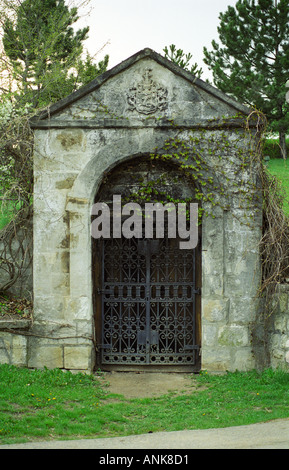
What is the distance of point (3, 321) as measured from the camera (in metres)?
8.06

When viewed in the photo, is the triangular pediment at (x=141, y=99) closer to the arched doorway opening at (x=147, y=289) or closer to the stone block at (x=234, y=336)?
the arched doorway opening at (x=147, y=289)

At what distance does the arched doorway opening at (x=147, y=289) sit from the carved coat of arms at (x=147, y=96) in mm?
847

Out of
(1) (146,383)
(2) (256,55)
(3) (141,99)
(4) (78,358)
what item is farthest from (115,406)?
(2) (256,55)

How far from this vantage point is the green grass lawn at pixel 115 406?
19.6ft

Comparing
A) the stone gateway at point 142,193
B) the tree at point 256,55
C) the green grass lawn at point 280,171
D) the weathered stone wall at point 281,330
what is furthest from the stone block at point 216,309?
the tree at point 256,55

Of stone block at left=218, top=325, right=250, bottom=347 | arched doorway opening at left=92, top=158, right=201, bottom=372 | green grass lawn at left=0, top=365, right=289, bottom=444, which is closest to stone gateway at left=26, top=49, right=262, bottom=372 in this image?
stone block at left=218, top=325, right=250, bottom=347

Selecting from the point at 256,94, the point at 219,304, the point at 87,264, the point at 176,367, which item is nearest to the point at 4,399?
the point at 87,264

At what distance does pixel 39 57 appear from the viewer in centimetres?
1512

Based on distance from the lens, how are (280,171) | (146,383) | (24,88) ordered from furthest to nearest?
1. (280,171)
2. (24,88)
3. (146,383)

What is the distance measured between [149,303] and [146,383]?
1286 mm

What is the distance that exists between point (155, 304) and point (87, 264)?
1407 millimetres

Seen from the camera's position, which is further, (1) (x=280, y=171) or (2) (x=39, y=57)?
(1) (x=280, y=171)

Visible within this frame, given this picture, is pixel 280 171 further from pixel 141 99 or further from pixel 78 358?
pixel 78 358

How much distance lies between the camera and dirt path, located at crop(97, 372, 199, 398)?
7551 millimetres
